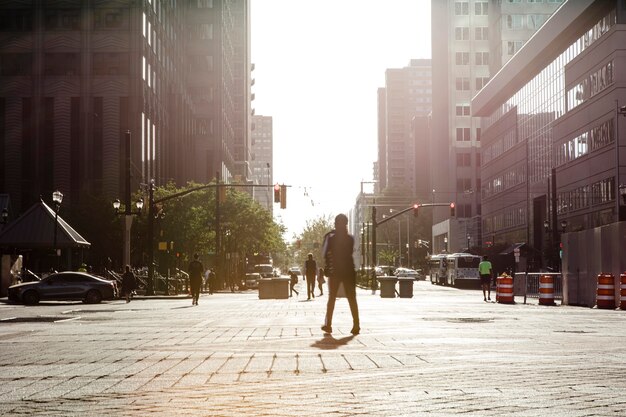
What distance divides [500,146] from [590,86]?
1268 inches

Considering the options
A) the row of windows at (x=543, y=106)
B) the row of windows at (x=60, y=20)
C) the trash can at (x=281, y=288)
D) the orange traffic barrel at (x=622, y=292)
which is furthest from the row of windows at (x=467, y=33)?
the orange traffic barrel at (x=622, y=292)

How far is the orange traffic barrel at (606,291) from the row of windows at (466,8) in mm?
114527

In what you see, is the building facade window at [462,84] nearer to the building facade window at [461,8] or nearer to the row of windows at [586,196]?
the building facade window at [461,8]

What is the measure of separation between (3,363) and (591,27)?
66501 millimetres

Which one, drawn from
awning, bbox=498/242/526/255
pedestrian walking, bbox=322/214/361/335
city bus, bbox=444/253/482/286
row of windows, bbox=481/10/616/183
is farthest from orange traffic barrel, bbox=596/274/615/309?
awning, bbox=498/242/526/255

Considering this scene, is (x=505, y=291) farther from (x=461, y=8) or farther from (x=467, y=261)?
(x=461, y=8)

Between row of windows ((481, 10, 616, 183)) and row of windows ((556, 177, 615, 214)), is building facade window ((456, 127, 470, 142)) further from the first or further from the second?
row of windows ((556, 177, 615, 214))

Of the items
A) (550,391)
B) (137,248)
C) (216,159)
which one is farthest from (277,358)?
(216,159)

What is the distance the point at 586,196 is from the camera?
70.1m

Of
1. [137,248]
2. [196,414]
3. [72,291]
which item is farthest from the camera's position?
[137,248]

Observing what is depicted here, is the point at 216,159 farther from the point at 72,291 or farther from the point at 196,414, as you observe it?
the point at 196,414

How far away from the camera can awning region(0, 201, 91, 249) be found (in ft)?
152

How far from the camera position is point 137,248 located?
2744 inches

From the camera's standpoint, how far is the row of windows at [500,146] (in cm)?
9700
